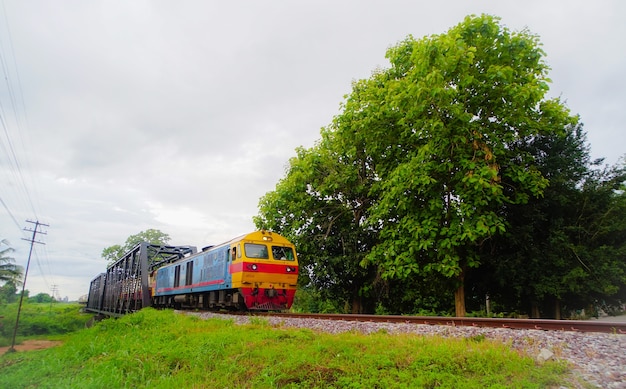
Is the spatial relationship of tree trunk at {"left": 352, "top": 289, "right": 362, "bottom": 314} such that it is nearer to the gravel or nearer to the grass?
the gravel

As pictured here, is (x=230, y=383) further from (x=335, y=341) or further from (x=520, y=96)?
(x=520, y=96)

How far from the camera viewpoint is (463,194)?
11.5 m

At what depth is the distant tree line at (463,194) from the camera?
11.5 meters

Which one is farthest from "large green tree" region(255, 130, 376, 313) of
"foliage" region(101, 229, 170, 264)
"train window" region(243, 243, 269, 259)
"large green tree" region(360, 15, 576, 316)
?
"foliage" region(101, 229, 170, 264)

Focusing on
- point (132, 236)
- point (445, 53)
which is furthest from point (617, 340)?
point (132, 236)

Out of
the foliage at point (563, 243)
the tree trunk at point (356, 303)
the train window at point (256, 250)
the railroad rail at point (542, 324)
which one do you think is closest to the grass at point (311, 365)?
the railroad rail at point (542, 324)

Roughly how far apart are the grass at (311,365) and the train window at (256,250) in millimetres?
6516

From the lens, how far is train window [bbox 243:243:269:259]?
1363 centimetres

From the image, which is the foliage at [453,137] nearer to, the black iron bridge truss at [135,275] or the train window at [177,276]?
the train window at [177,276]

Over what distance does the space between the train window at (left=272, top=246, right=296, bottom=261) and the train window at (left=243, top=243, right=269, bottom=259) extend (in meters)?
0.45

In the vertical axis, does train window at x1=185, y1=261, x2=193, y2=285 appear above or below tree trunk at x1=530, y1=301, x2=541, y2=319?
above

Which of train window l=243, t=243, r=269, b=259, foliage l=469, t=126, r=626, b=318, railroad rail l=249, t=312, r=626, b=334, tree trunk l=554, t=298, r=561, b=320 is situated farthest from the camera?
tree trunk l=554, t=298, r=561, b=320

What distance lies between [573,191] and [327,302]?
39.2 feet

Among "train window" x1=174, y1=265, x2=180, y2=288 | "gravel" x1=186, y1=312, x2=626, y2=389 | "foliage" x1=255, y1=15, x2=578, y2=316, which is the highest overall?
"foliage" x1=255, y1=15, x2=578, y2=316
